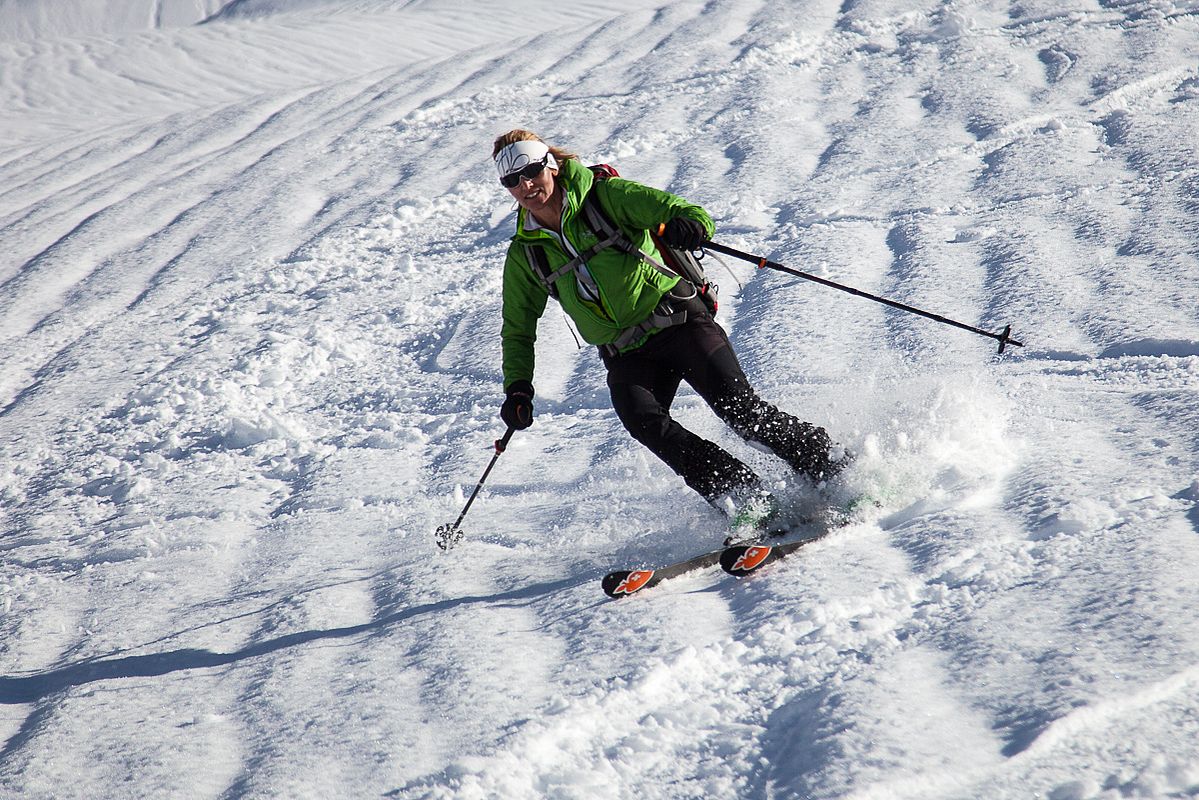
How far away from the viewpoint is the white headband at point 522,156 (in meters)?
3.25

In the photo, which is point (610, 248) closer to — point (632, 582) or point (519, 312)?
point (519, 312)

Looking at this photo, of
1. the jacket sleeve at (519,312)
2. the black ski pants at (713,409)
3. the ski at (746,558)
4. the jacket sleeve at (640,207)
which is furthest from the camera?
the jacket sleeve at (519,312)

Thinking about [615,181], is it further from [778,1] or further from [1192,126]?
[778,1]

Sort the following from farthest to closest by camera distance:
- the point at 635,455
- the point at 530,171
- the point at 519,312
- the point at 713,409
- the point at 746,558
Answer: the point at 635,455
the point at 519,312
the point at 713,409
the point at 530,171
the point at 746,558

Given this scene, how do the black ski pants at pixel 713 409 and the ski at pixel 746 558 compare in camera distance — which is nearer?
the ski at pixel 746 558

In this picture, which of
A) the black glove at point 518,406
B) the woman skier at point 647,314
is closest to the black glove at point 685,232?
the woman skier at point 647,314

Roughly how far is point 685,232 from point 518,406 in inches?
41.7

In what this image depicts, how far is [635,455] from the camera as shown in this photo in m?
4.79

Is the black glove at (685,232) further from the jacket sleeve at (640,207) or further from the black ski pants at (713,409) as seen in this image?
the black ski pants at (713,409)

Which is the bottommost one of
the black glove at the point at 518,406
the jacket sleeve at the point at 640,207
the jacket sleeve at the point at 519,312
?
the black glove at the point at 518,406

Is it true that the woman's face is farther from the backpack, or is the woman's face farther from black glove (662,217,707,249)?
black glove (662,217,707,249)

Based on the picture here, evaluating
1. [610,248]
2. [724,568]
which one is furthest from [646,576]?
[610,248]

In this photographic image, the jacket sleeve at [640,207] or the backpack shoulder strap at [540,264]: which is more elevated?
the jacket sleeve at [640,207]

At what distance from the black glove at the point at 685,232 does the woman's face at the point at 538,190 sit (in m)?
0.44
